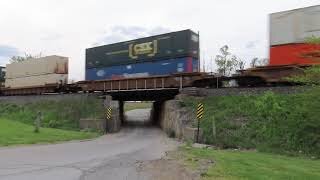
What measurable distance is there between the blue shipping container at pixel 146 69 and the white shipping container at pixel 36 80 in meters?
3.13

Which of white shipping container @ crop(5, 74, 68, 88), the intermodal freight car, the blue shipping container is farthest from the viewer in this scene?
white shipping container @ crop(5, 74, 68, 88)

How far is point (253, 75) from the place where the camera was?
2834 cm

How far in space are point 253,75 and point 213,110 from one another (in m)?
3.22

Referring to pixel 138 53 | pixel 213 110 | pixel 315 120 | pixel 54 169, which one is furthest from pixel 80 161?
pixel 138 53

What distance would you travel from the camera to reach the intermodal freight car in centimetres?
3494

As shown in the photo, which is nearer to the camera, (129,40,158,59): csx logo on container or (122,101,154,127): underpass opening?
(129,40,158,59): csx logo on container

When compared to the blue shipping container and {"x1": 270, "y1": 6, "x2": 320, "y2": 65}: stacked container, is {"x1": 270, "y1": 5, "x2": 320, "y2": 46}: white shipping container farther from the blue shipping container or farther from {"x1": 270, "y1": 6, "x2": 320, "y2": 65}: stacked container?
the blue shipping container

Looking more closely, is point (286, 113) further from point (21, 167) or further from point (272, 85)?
point (21, 167)

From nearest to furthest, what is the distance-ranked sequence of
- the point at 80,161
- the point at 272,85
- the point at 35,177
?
the point at 35,177, the point at 80,161, the point at 272,85

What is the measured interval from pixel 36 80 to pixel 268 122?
28504 mm

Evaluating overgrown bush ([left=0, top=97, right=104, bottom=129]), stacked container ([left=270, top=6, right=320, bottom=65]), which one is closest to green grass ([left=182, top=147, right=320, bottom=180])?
stacked container ([left=270, top=6, right=320, bottom=65])

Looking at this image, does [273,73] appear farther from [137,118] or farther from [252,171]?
[137,118]

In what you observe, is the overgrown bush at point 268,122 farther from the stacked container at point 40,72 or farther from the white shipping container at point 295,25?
the stacked container at point 40,72

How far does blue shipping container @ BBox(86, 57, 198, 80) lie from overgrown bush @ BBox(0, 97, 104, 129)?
9.99 feet
